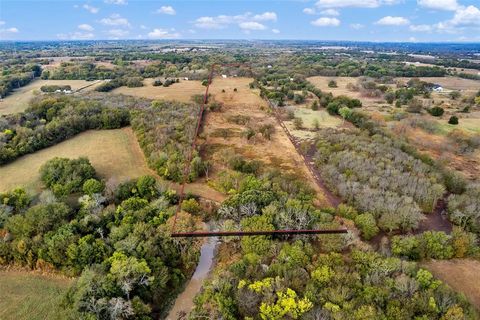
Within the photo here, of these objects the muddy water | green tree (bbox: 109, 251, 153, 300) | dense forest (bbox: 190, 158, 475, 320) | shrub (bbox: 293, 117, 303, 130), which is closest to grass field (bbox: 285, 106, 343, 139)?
shrub (bbox: 293, 117, 303, 130)

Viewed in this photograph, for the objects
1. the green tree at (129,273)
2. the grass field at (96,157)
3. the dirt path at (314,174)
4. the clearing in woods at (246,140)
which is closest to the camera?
the green tree at (129,273)

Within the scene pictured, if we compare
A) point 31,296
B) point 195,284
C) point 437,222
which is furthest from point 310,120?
point 31,296

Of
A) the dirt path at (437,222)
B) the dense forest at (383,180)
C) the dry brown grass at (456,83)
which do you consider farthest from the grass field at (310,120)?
the dry brown grass at (456,83)

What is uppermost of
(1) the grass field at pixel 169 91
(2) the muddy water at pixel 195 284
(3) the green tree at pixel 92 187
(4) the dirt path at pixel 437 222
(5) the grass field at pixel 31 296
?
(1) the grass field at pixel 169 91

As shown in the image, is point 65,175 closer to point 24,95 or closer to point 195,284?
point 195,284

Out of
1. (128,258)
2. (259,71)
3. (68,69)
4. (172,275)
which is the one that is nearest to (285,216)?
(172,275)

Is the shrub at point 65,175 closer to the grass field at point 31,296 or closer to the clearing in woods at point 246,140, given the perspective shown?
the grass field at point 31,296
